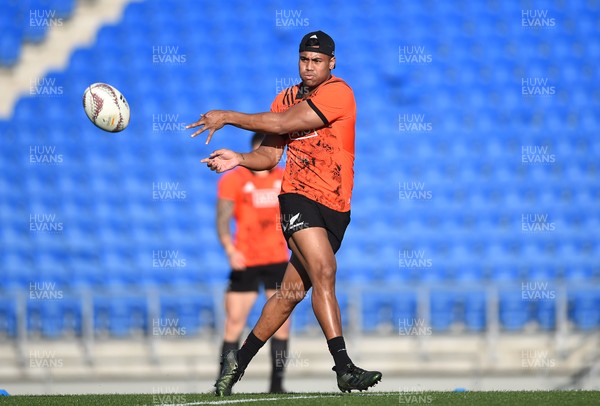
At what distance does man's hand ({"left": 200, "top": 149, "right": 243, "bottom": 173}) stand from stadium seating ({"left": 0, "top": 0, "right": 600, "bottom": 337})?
6.74m

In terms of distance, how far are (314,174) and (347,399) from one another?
1246mm

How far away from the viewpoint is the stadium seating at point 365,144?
40.5 feet

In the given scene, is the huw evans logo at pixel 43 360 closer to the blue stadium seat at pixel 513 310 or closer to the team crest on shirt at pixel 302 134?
the blue stadium seat at pixel 513 310

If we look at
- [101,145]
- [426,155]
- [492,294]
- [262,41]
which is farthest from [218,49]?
[492,294]

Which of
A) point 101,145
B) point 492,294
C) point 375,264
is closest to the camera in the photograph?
point 492,294

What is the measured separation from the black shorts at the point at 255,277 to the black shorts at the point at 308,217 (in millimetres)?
2413

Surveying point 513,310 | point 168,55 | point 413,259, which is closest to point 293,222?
point 513,310

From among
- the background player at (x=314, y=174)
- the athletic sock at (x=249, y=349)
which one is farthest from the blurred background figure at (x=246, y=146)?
the background player at (x=314, y=174)

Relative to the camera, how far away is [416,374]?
10656 mm

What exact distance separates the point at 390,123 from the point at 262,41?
2053mm

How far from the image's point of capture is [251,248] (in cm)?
806

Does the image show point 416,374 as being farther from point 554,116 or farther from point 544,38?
Result: point 544,38

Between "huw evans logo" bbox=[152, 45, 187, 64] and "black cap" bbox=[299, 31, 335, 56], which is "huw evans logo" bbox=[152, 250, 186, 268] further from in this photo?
"black cap" bbox=[299, 31, 335, 56]

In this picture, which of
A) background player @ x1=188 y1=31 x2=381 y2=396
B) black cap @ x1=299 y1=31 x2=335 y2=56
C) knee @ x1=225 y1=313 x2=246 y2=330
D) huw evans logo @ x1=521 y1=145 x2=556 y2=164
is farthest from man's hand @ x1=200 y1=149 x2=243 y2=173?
huw evans logo @ x1=521 y1=145 x2=556 y2=164
